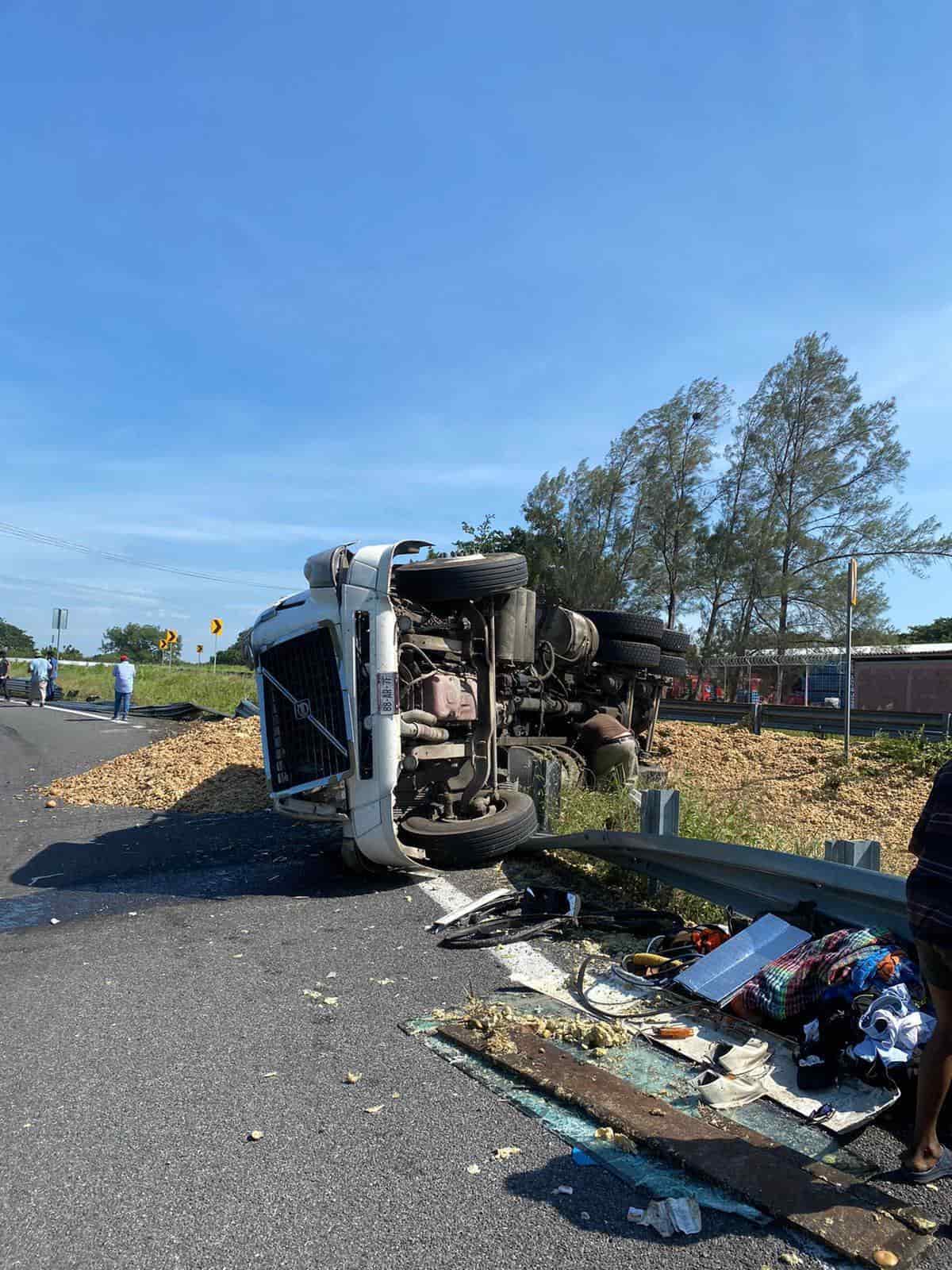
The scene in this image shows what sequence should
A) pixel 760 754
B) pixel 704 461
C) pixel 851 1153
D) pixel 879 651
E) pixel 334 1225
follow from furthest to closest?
1. pixel 704 461
2. pixel 879 651
3. pixel 760 754
4. pixel 851 1153
5. pixel 334 1225

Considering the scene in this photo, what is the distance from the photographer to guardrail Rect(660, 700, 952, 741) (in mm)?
12352

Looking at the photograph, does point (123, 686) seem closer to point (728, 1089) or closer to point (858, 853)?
point (858, 853)

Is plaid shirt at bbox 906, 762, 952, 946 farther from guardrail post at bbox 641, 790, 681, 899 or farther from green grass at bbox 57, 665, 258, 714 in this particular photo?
green grass at bbox 57, 665, 258, 714

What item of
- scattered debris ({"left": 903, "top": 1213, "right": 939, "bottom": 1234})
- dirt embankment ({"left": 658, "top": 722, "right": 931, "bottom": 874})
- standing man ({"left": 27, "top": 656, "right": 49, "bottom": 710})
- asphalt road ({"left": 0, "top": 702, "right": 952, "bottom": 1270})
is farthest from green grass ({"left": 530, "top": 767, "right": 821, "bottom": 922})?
standing man ({"left": 27, "top": 656, "right": 49, "bottom": 710})

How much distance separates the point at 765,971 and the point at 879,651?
95.2ft

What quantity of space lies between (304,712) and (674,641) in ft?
18.4

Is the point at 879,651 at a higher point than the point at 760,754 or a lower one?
higher

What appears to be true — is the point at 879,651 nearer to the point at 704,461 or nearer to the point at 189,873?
the point at 704,461

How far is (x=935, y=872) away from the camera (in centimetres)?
270

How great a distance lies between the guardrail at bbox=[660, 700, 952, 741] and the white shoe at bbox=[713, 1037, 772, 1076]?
8801mm

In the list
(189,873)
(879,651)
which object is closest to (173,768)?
(189,873)

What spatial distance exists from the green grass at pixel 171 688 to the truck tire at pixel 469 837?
1535 centimetres

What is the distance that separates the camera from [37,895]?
6070 mm

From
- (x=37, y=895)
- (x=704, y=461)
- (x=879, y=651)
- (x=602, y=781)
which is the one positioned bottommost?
(x=37, y=895)
